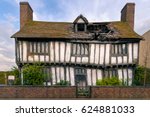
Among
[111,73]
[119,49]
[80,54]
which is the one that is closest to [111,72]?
[111,73]

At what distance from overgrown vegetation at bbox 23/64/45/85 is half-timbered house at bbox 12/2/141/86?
4.56ft

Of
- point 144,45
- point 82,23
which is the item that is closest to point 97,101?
point 82,23

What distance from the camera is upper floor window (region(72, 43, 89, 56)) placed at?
63.3 feet

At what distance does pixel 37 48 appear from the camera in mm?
19000

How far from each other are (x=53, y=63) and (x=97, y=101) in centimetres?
1502

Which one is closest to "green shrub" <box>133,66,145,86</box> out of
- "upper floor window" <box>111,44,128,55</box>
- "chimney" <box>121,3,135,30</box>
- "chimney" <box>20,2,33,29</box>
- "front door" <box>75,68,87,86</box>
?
"upper floor window" <box>111,44,128,55</box>

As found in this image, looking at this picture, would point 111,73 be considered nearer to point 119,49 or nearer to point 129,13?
point 119,49

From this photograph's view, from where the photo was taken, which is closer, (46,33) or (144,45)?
(46,33)

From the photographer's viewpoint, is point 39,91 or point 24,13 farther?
Answer: point 24,13

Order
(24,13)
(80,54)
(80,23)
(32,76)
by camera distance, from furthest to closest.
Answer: (24,13), (80,23), (80,54), (32,76)

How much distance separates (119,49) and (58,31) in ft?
21.6

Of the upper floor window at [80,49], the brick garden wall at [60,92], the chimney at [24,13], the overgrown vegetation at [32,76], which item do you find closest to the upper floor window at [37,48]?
the overgrown vegetation at [32,76]

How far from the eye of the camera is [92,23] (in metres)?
20.6

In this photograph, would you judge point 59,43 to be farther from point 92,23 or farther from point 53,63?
point 92,23
